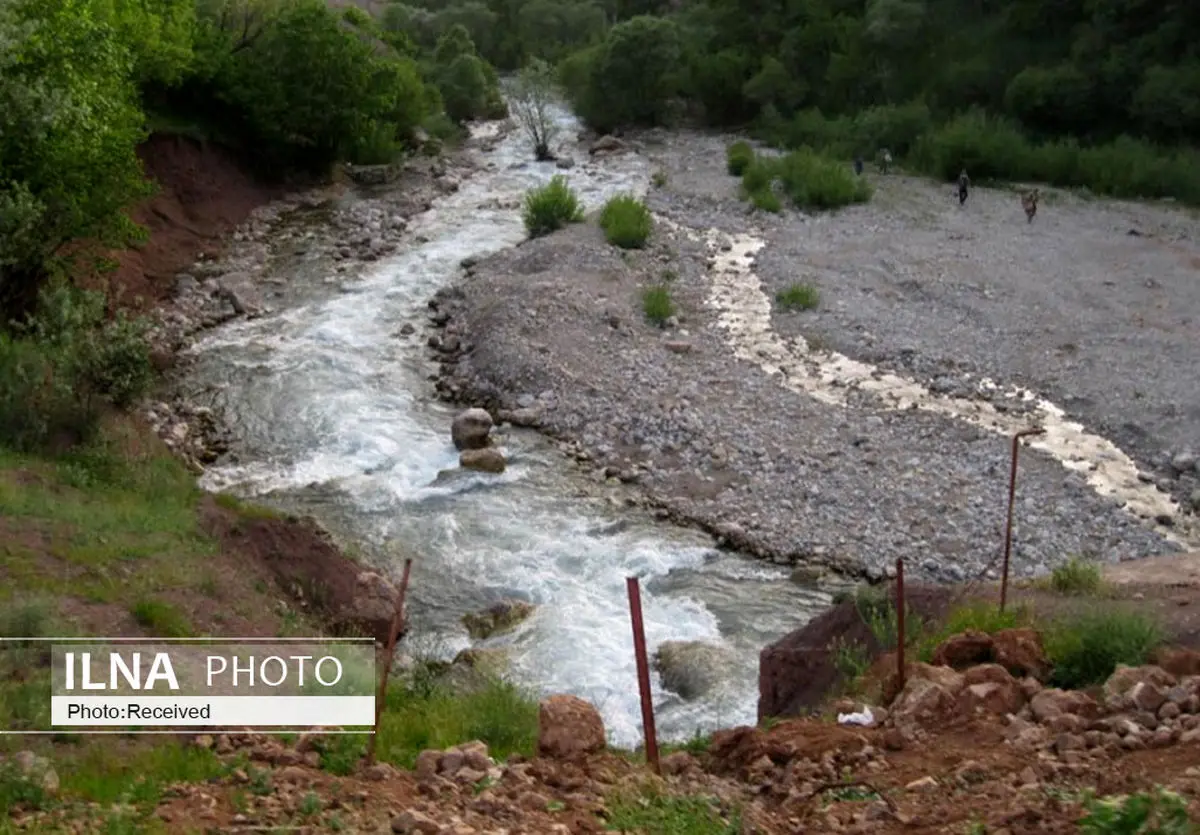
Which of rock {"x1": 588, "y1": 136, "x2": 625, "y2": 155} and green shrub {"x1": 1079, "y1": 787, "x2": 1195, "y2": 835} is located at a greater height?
rock {"x1": 588, "y1": 136, "x2": 625, "y2": 155}

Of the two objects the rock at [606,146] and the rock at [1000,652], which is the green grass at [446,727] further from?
the rock at [606,146]

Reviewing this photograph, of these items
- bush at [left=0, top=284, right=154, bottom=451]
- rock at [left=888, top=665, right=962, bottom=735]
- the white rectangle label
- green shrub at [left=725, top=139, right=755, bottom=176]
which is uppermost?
green shrub at [left=725, top=139, right=755, bottom=176]

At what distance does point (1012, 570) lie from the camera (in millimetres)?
15422

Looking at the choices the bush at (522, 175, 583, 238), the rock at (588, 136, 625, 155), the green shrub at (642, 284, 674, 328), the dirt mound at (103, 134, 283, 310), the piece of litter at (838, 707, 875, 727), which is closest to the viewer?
the piece of litter at (838, 707, 875, 727)

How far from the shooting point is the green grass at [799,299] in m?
25.6

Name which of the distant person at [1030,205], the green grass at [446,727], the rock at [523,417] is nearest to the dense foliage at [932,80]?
the distant person at [1030,205]

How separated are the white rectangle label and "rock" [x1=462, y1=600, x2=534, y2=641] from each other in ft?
16.2

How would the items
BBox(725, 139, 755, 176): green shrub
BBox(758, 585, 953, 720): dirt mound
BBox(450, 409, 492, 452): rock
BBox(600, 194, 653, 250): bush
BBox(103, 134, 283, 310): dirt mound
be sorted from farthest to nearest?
BBox(725, 139, 755, 176): green shrub
BBox(600, 194, 653, 250): bush
BBox(103, 134, 283, 310): dirt mound
BBox(450, 409, 492, 452): rock
BBox(758, 585, 953, 720): dirt mound

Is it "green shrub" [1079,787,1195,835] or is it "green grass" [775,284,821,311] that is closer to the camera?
"green shrub" [1079,787,1195,835]

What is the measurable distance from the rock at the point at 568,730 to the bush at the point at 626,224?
2141 centimetres

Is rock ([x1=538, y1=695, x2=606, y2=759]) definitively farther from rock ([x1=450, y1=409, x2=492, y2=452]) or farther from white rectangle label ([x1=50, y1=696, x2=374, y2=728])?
rock ([x1=450, y1=409, x2=492, y2=452])

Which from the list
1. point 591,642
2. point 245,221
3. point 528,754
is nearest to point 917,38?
point 245,221

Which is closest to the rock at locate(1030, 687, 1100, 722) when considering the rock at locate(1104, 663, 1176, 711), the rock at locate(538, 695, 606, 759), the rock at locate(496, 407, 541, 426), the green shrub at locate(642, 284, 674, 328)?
the rock at locate(1104, 663, 1176, 711)

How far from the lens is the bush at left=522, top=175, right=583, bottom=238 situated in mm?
30641
